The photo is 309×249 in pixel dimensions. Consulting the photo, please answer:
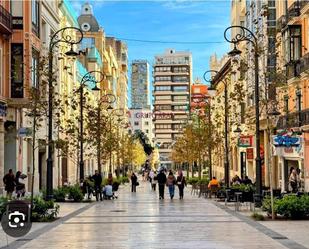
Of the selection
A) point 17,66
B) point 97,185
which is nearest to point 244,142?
point 97,185

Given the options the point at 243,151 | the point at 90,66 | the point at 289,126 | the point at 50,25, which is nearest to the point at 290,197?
the point at 289,126

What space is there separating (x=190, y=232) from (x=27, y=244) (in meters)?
4.43

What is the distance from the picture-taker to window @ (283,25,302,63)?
1516 inches

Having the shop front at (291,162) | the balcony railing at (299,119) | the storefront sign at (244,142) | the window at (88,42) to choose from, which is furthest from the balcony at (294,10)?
the window at (88,42)

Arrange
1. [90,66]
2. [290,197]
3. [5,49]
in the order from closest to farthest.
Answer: [290,197] → [5,49] → [90,66]

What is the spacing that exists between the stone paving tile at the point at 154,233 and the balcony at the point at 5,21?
51.3ft

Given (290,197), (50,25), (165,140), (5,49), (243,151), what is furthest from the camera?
(165,140)

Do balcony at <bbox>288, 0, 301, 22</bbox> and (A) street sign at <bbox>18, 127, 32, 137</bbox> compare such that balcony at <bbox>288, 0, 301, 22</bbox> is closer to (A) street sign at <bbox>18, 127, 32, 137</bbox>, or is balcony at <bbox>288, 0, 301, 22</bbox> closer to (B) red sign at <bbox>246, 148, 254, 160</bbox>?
(A) street sign at <bbox>18, 127, 32, 137</bbox>

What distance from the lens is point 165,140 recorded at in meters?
196

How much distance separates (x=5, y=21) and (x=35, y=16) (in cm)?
523

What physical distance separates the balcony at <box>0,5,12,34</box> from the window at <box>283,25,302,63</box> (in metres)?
16.0

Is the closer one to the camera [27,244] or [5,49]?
A: [27,244]

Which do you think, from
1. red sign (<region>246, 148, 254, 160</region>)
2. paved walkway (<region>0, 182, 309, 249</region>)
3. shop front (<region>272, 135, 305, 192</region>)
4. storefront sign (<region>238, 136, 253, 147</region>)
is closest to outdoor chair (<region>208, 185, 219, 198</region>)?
shop front (<region>272, 135, 305, 192</region>)

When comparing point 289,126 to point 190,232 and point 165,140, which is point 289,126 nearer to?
point 190,232
